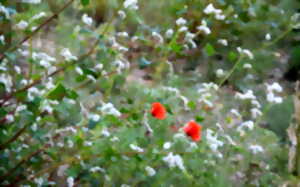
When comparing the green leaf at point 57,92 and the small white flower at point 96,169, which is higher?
the green leaf at point 57,92

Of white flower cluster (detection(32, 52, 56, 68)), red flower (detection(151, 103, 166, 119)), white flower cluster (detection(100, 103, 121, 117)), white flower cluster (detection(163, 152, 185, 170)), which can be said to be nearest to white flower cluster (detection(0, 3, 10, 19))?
white flower cluster (detection(32, 52, 56, 68))

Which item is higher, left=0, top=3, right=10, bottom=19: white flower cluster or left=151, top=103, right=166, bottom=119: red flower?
left=0, top=3, right=10, bottom=19: white flower cluster

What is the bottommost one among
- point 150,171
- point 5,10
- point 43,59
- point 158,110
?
point 150,171

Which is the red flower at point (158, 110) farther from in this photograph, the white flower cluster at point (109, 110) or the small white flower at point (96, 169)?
the small white flower at point (96, 169)

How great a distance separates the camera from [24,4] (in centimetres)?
179

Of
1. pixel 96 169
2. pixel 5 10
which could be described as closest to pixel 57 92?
pixel 5 10

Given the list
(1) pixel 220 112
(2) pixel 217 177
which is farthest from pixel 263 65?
(2) pixel 217 177

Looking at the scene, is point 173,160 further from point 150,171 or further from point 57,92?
point 57,92

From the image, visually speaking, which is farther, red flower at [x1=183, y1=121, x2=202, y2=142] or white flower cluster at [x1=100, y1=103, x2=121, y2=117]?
red flower at [x1=183, y1=121, x2=202, y2=142]

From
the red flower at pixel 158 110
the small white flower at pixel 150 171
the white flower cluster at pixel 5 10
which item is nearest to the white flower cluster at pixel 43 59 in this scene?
the white flower cluster at pixel 5 10

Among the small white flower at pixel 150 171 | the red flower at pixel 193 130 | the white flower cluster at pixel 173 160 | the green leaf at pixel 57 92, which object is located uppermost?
the green leaf at pixel 57 92

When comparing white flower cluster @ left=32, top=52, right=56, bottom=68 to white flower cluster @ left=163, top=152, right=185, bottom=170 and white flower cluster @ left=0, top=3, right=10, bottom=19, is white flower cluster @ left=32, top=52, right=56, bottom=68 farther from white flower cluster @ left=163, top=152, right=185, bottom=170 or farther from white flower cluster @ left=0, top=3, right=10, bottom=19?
white flower cluster @ left=163, top=152, right=185, bottom=170

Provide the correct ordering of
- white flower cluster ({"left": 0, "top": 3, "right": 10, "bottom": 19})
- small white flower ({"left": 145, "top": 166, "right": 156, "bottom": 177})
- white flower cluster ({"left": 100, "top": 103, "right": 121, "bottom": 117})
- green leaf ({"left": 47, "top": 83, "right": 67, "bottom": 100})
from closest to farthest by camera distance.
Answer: green leaf ({"left": 47, "top": 83, "right": 67, "bottom": 100}), white flower cluster ({"left": 0, "top": 3, "right": 10, "bottom": 19}), white flower cluster ({"left": 100, "top": 103, "right": 121, "bottom": 117}), small white flower ({"left": 145, "top": 166, "right": 156, "bottom": 177})

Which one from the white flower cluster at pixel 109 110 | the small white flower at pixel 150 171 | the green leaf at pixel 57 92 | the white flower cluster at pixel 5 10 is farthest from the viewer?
the small white flower at pixel 150 171
